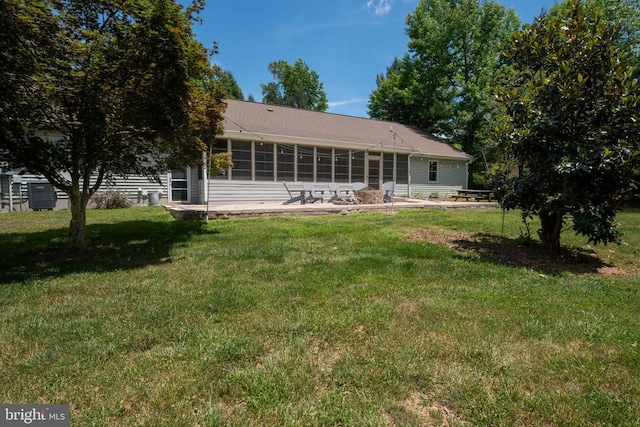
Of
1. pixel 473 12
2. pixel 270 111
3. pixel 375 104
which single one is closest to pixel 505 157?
pixel 270 111

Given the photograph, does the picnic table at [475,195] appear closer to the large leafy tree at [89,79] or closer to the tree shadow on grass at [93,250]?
the tree shadow on grass at [93,250]

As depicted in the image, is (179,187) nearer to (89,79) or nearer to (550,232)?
(89,79)

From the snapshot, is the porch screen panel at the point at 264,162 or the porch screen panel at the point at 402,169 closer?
the porch screen panel at the point at 264,162

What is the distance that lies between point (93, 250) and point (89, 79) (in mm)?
2900

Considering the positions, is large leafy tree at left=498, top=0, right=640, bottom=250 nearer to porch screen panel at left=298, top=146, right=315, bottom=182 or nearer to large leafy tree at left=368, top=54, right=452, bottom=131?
porch screen panel at left=298, top=146, right=315, bottom=182

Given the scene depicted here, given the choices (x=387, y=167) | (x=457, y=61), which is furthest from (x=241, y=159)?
(x=457, y=61)

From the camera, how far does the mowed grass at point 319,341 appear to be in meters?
Answer: 1.92

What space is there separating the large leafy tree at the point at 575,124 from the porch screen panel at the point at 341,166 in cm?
1033

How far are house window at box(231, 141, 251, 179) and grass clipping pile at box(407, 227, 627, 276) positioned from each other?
8342 mm

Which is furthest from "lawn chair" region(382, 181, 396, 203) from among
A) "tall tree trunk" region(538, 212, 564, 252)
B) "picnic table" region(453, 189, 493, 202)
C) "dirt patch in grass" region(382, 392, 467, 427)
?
"dirt patch in grass" region(382, 392, 467, 427)

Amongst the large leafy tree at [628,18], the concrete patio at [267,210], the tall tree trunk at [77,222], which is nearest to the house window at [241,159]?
the concrete patio at [267,210]

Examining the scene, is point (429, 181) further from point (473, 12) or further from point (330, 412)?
point (330, 412)

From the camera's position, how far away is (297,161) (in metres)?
14.7

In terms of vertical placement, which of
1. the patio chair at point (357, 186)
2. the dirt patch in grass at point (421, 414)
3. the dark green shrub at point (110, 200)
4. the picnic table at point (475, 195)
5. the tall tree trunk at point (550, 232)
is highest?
the patio chair at point (357, 186)
